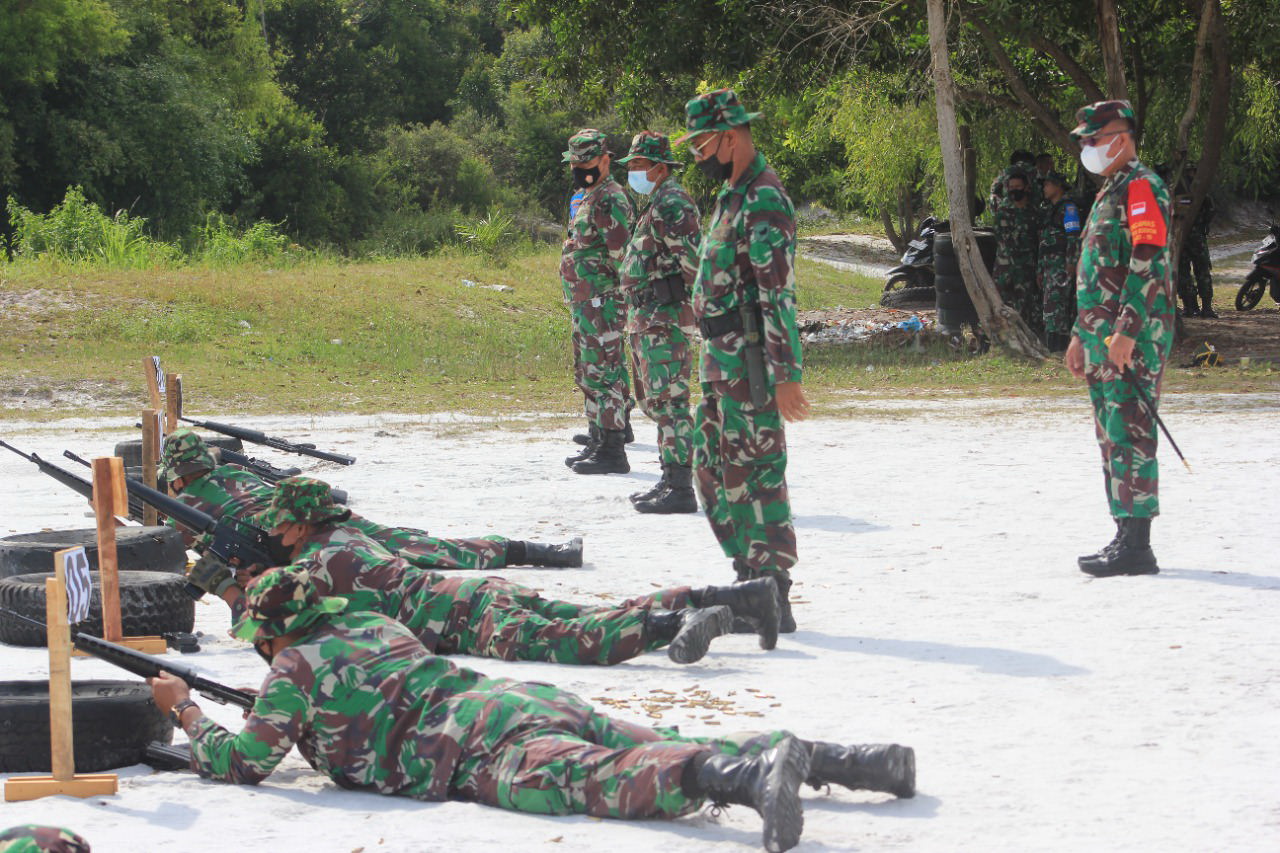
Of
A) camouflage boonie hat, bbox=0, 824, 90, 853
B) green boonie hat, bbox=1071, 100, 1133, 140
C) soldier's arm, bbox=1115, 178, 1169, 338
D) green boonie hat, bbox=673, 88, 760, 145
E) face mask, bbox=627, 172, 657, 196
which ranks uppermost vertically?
green boonie hat, bbox=1071, 100, 1133, 140

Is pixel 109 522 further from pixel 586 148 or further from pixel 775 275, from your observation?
pixel 586 148

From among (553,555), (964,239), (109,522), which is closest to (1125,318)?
(553,555)

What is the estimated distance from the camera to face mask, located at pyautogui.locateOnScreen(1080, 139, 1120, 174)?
7336mm

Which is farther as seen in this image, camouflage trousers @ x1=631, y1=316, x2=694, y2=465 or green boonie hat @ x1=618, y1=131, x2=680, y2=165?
camouflage trousers @ x1=631, y1=316, x2=694, y2=465

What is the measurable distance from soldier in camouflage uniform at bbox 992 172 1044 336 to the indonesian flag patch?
38.7ft

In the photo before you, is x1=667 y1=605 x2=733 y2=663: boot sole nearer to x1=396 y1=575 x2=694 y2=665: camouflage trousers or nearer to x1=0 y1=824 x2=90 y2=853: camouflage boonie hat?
x1=396 y1=575 x2=694 y2=665: camouflage trousers

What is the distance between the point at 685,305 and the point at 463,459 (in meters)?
3.18

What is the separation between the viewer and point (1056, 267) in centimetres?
1825

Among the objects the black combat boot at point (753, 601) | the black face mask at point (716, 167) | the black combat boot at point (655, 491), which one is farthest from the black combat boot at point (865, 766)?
the black combat boot at point (655, 491)

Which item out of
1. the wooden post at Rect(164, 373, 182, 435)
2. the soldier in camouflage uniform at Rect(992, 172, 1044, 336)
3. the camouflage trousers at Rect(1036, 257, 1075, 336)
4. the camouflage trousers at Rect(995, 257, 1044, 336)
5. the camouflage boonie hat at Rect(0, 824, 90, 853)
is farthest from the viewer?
the camouflage trousers at Rect(995, 257, 1044, 336)

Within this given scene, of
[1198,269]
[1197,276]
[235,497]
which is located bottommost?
[235,497]

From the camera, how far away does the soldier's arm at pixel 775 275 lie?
618 cm

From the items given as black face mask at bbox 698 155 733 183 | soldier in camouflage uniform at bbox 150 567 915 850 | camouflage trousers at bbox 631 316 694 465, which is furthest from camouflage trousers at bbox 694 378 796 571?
camouflage trousers at bbox 631 316 694 465

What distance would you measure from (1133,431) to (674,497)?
312cm
